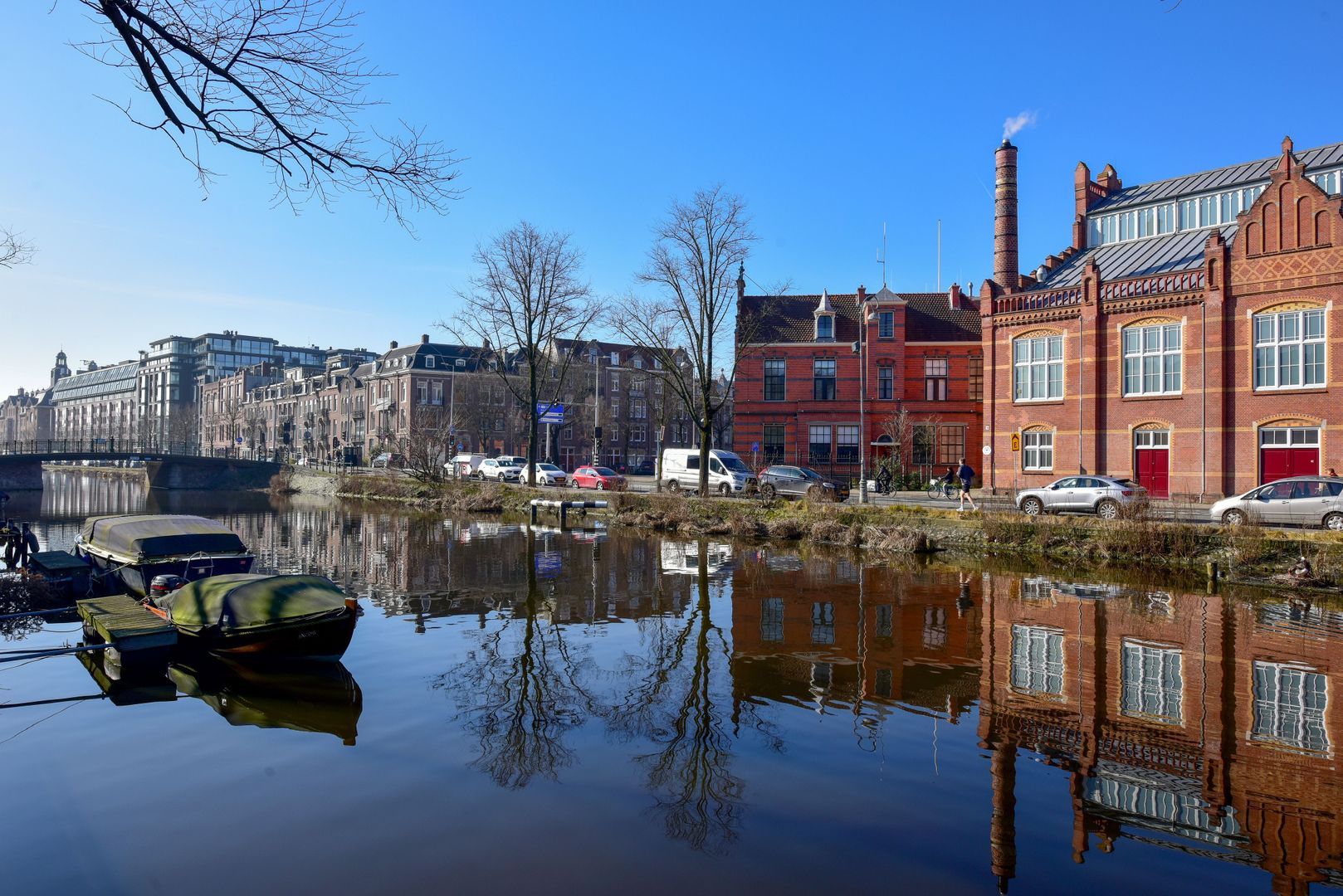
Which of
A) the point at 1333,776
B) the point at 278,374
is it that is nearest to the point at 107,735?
the point at 1333,776

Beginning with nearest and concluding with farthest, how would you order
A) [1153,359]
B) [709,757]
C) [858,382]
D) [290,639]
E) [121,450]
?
[709,757] → [290,639] → [1153,359] → [858,382] → [121,450]

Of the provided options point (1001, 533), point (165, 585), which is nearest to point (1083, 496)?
point (1001, 533)

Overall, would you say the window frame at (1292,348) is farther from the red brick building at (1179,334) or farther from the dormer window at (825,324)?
the dormer window at (825,324)

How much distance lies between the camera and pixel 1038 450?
1383 inches

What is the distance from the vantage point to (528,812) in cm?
755

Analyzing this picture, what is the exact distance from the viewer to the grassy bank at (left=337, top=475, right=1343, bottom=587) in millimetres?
19922

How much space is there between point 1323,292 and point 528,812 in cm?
3206

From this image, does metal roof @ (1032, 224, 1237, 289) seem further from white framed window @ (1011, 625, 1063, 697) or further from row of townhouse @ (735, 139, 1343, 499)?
white framed window @ (1011, 625, 1063, 697)

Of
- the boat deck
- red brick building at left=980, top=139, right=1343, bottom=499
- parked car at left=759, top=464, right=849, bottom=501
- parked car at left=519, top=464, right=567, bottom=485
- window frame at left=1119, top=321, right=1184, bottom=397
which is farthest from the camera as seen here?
parked car at left=519, top=464, right=567, bottom=485

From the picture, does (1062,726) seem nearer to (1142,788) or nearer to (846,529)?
(1142,788)

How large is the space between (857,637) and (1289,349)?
24.0 meters

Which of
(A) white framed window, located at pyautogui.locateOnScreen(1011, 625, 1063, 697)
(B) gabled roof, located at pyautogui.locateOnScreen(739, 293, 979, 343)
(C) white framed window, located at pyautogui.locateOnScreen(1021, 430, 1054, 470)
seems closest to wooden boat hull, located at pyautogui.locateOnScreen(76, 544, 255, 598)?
(A) white framed window, located at pyautogui.locateOnScreen(1011, 625, 1063, 697)

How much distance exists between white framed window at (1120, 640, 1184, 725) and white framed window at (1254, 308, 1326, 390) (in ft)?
68.9

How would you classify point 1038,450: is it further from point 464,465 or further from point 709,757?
point 464,465
